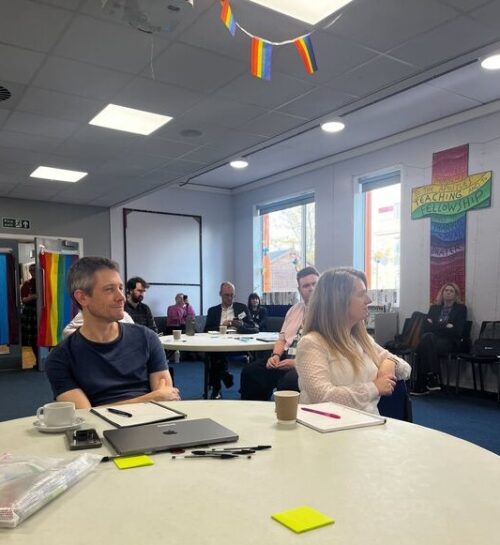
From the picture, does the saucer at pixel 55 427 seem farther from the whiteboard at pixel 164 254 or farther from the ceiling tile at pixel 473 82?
the whiteboard at pixel 164 254

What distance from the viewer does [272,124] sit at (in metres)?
4.45

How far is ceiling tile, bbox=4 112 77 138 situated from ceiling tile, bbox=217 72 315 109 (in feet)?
5.14

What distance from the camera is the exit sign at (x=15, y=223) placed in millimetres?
7465

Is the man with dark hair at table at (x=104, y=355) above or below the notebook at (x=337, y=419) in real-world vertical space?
above

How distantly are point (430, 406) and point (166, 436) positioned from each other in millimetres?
4052

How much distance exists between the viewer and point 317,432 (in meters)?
1.30

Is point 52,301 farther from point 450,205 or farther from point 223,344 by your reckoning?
point 450,205

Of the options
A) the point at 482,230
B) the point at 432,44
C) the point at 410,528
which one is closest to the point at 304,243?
the point at 482,230

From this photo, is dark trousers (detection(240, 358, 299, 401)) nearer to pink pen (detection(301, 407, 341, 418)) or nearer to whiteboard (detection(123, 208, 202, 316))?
pink pen (detection(301, 407, 341, 418))

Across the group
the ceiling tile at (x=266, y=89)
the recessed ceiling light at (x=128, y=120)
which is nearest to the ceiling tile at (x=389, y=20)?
the ceiling tile at (x=266, y=89)

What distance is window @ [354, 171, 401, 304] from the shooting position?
20.7 feet

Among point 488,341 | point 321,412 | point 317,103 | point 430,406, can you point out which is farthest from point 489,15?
point 430,406

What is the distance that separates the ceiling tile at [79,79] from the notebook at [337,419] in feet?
9.27

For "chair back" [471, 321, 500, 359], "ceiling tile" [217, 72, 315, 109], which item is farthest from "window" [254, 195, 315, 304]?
"ceiling tile" [217, 72, 315, 109]
